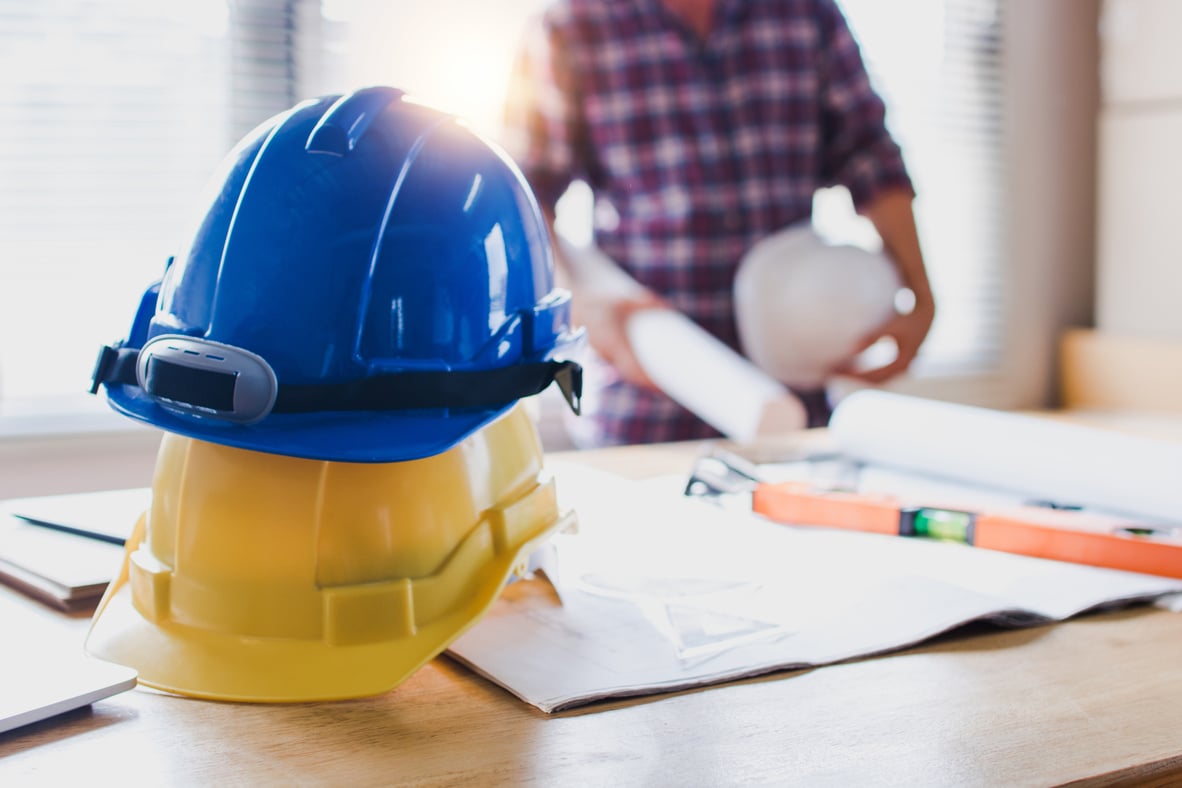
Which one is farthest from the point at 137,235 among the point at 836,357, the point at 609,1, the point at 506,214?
the point at 506,214

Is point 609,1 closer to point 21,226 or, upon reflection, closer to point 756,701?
point 21,226

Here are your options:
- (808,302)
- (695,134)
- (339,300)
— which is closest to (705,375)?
(808,302)

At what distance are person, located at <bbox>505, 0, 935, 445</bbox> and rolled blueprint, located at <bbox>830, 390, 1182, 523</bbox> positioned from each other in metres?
0.64

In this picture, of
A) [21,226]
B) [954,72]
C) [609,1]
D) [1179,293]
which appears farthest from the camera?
[954,72]

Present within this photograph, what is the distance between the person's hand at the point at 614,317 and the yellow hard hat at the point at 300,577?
92 cm

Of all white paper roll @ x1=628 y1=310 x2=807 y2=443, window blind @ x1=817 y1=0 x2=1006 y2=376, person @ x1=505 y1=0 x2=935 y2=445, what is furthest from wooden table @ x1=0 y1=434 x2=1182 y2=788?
window blind @ x1=817 y1=0 x2=1006 y2=376

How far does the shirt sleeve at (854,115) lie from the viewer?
181 cm

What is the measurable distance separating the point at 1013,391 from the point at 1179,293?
0.56m

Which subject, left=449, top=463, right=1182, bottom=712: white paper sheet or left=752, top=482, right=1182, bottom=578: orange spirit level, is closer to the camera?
left=449, top=463, right=1182, bottom=712: white paper sheet

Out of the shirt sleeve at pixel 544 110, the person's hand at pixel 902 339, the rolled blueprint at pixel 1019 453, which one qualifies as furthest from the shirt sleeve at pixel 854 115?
the rolled blueprint at pixel 1019 453

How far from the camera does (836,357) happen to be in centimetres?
155

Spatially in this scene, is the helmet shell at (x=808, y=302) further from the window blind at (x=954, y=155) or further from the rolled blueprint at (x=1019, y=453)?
the window blind at (x=954, y=155)

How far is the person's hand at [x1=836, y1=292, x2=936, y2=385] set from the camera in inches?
64.0

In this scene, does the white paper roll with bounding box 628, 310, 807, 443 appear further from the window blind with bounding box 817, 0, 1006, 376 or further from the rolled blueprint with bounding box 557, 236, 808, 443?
the window blind with bounding box 817, 0, 1006, 376
